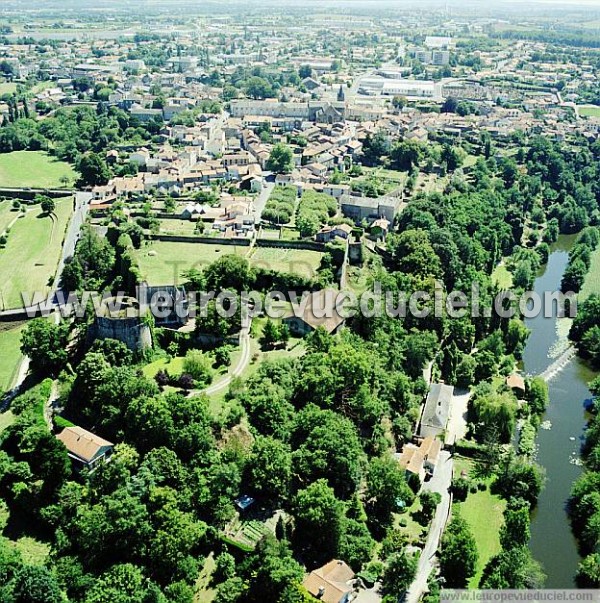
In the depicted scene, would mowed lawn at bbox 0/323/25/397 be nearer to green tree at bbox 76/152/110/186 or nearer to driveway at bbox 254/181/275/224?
driveway at bbox 254/181/275/224

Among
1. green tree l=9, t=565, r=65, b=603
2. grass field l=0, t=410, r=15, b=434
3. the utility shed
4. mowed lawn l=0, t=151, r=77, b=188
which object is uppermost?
mowed lawn l=0, t=151, r=77, b=188

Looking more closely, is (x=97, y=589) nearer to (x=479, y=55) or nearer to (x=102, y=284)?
(x=102, y=284)

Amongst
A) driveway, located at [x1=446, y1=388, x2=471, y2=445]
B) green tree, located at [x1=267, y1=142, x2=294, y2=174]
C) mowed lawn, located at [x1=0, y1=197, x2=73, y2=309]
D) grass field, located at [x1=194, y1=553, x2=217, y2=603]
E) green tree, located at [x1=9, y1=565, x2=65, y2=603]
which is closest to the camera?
green tree, located at [x1=9, y1=565, x2=65, y2=603]

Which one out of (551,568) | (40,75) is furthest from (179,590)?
(40,75)

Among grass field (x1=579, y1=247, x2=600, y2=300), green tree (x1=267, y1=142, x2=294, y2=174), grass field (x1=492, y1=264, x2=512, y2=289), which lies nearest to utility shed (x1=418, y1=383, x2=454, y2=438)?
grass field (x1=492, y1=264, x2=512, y2=289)

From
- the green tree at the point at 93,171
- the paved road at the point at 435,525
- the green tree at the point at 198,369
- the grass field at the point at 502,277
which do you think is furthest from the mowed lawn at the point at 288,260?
the green tree at the point at 93,171

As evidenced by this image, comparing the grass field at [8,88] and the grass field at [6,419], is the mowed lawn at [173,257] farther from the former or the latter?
the grass field at [8,88]

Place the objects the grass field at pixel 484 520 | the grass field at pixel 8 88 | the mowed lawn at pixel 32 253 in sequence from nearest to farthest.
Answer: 1. the grass field at pixel 484 520
2. the mowed lawn at pixel 32 253
3. the grass field at pixel 8 88
